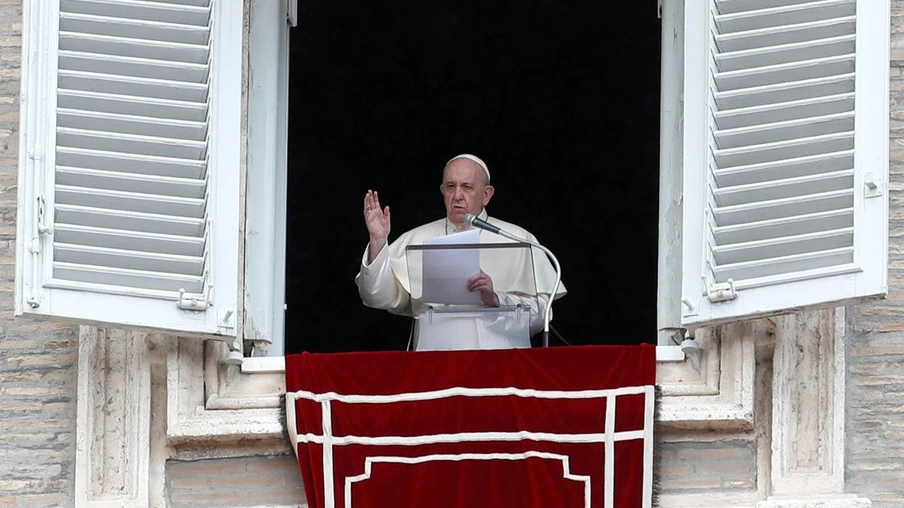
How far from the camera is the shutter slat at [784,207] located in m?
9.27

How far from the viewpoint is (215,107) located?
31.4 feet

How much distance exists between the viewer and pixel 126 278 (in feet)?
30.6

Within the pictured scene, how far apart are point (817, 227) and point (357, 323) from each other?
436 cm

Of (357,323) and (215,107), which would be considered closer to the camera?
(215,107)

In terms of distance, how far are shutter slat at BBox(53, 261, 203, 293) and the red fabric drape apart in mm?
545

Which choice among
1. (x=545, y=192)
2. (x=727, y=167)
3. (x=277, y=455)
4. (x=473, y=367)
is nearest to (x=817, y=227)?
(x=727, y=167)

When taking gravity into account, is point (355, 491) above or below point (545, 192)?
below

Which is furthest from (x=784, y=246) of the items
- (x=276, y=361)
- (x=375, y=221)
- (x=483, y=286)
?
(x=276, y=361)

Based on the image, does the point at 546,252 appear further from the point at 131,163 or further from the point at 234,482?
the point at 131,163

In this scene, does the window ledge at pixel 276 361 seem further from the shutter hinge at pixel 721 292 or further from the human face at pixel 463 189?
the human face at pixel 463 189

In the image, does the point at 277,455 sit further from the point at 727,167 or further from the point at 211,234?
the point at 727,167

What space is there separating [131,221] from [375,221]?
1.09 m

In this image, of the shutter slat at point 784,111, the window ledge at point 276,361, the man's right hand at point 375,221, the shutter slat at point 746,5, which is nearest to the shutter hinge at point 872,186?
the shutter slat at point 784,111

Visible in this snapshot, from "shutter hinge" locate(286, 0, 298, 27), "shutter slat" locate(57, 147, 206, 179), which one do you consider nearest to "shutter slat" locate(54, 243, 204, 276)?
"shutter slat" locate(57, 147, 206, 179)
